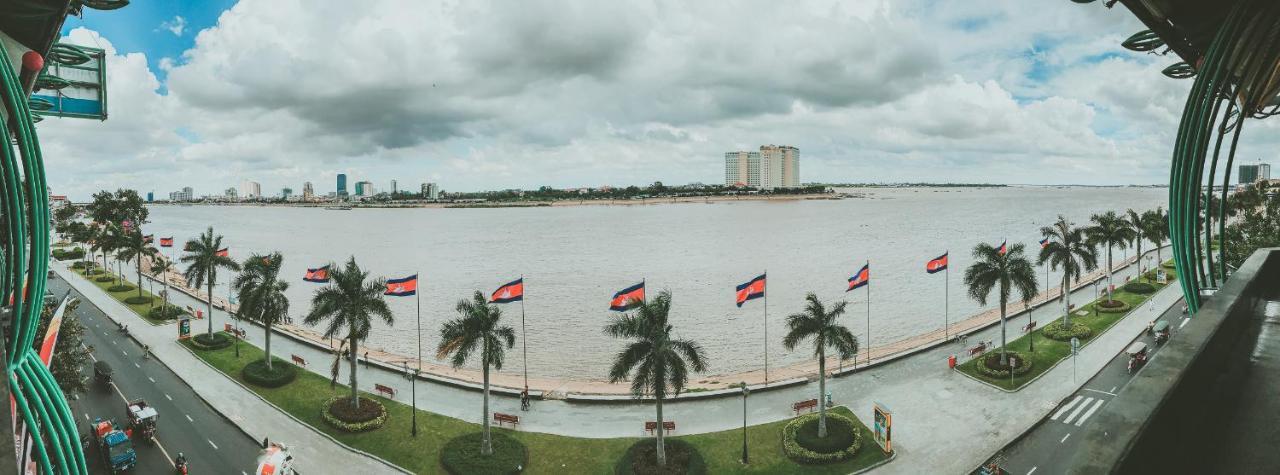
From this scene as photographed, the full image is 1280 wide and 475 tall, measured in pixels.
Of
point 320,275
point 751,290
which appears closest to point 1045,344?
point 751,290

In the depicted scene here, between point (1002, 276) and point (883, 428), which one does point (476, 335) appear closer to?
point (883, 428)

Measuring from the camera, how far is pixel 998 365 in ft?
113

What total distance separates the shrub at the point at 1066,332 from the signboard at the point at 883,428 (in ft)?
72.3

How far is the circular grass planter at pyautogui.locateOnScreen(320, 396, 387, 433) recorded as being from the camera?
28.4 metres

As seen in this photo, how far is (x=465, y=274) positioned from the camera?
268ft

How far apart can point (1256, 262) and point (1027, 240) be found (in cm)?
12108

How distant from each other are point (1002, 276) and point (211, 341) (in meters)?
53.0

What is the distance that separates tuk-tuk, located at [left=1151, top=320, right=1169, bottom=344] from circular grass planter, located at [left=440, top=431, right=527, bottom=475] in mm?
38128

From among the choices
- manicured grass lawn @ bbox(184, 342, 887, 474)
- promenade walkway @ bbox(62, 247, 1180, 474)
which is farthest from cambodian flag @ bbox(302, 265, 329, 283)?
manicured grass lawn @ bbox(184, 342, 887, 474)

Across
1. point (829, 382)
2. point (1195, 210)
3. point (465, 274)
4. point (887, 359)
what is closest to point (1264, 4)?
point (1195, 210)

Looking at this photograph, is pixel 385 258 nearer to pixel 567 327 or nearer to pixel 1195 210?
pixel 567 327

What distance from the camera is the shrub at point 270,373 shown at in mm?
34156

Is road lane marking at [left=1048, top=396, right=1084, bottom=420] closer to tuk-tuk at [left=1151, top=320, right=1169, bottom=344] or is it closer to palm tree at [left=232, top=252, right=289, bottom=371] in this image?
tuk-tuk at [left=1151, top=320, right=1169, bottom=344]

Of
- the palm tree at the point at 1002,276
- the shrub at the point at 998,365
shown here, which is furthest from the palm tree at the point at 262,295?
the palm tree at the point at 1002,276
